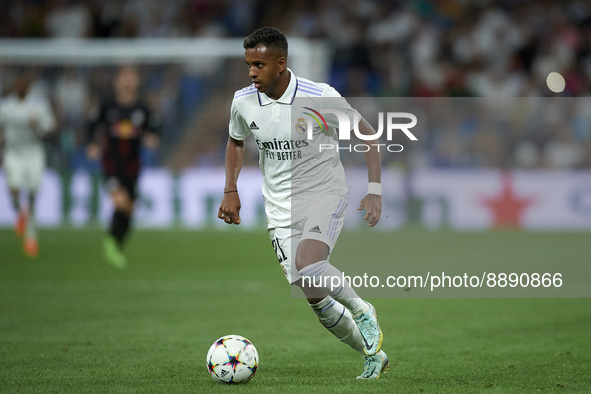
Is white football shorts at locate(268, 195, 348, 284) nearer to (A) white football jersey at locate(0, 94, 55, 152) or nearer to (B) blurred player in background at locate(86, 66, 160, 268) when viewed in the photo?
(B) blurred player in background at locate(86, 66, 160, 268)

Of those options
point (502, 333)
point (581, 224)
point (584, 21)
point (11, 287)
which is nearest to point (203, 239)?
point (11, 287)

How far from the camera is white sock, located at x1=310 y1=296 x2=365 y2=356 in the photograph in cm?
510

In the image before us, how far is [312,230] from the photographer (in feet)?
16.3

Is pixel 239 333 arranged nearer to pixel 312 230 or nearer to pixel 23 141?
pixel 312 230

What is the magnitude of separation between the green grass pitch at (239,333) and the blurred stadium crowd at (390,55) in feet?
14.7

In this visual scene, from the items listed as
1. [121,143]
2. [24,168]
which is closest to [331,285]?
[121,143]

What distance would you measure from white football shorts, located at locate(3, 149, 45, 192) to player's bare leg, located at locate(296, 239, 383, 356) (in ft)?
32.9

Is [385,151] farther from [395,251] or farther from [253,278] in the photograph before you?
[253,278]

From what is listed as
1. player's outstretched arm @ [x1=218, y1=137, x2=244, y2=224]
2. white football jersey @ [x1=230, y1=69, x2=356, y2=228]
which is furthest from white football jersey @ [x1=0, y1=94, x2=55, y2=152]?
white football jersey @ [x1=230, y1=69, x2=356, y2=228]

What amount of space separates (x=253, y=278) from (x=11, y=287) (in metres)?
2.99

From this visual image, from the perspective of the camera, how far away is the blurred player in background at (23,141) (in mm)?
13609

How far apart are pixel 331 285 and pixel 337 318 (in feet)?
1.02

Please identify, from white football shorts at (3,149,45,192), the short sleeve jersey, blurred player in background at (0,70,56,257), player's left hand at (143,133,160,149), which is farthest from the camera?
white football shorts at (3,149,45,192)

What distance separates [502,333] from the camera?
23.0 ft
